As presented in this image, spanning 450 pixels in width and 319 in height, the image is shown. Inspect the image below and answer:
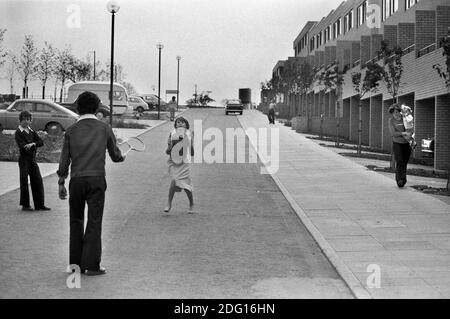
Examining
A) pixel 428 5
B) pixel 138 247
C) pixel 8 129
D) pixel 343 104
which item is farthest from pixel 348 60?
pixel 138 247

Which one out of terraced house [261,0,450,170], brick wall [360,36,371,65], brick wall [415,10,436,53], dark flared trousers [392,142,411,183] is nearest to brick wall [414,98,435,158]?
terraced house [261,0,450,170]

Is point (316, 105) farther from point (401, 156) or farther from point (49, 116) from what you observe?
point (401, 156)

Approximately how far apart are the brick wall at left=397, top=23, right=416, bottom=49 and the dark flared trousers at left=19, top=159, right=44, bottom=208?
78.8 feet

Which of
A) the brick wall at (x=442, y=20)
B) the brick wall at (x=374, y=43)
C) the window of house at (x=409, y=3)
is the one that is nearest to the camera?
the brick wall at (x=442, y=20)

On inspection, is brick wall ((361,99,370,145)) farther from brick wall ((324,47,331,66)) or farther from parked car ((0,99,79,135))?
brick wall ((324,47,331,66))

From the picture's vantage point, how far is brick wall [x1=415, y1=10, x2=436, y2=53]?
29828 millimetres

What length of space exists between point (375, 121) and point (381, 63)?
2.99 m

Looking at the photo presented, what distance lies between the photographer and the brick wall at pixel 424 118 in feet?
95.4

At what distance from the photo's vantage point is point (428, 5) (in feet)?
116

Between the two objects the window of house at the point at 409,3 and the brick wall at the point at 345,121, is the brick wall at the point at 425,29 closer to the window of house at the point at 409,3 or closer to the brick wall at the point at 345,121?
the window of house at the point at 409,3

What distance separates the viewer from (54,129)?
32.0m

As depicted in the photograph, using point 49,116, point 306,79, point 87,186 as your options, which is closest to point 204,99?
point 306,79

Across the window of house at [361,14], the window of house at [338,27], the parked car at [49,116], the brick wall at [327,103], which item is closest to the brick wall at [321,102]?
the brick wall at [327,103]

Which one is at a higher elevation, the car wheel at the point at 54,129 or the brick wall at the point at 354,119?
the brick wall at the point at 354,119
